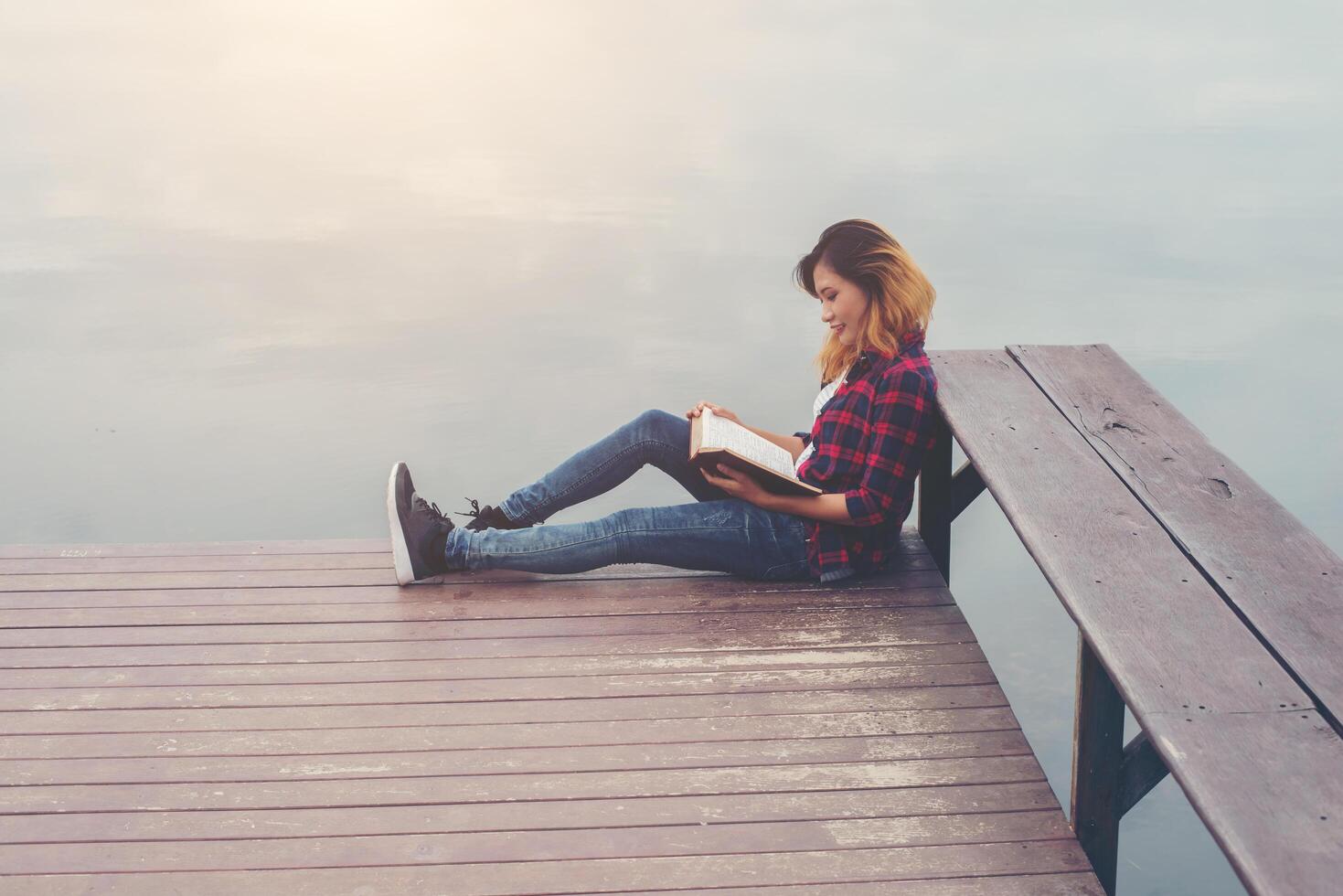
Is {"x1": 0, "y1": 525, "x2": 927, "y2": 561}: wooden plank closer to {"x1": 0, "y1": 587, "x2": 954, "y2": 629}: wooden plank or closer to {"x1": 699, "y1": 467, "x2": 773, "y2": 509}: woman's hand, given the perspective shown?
{"x1": 0, "y1": 587, "x2": 954, "y2": 629}: wooden plank

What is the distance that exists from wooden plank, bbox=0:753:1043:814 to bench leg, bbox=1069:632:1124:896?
172 millimetres

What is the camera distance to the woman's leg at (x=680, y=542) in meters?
3.22

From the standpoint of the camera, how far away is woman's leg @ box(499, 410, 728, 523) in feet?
11.2

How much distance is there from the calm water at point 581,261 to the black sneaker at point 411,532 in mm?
4915

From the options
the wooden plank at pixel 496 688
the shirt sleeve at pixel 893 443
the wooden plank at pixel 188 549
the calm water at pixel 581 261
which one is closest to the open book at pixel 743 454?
the shirt sleeve at pixel 893 443

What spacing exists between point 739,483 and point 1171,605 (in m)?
1.15

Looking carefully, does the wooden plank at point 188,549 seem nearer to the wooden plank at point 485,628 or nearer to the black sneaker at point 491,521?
the black sneaker at point 491,521

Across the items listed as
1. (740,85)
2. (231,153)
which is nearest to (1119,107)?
(740,85)

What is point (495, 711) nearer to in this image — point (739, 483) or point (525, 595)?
point (525, 595)

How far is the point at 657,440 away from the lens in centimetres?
343

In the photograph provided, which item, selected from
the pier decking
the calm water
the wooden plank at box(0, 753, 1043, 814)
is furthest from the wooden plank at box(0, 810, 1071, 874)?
the calm water

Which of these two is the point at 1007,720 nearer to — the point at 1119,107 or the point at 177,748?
the point at 177,748

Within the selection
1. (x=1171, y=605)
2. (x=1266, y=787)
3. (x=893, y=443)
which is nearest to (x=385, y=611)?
(x=893, y=443)

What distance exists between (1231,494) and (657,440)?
4.75ft
